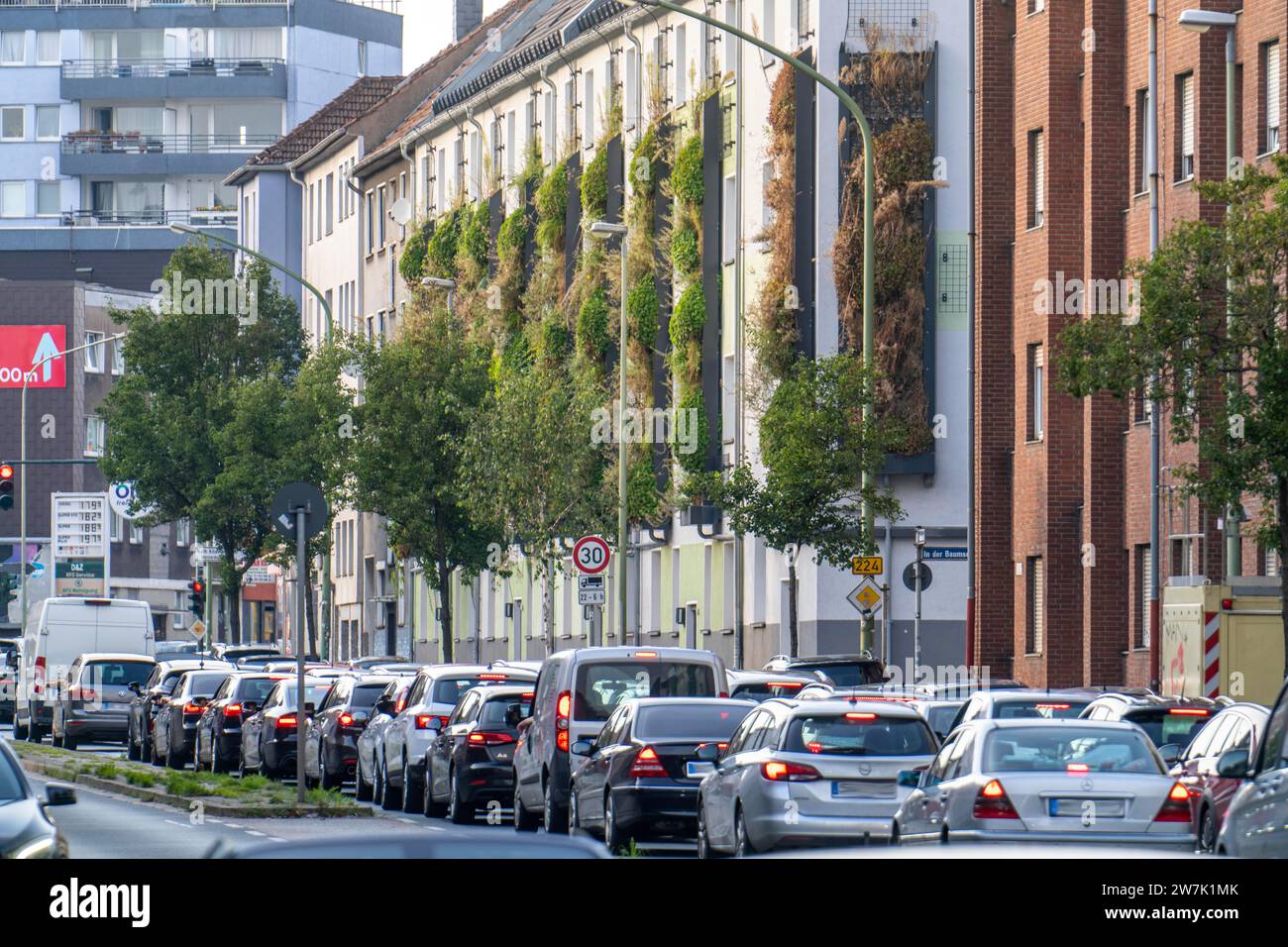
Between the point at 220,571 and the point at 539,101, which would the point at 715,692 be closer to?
the point at 539,101

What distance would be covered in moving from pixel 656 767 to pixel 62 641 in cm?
3095

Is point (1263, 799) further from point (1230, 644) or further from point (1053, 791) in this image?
point (1230, 644)

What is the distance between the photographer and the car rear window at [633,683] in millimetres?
25266

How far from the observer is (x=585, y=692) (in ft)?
83.0

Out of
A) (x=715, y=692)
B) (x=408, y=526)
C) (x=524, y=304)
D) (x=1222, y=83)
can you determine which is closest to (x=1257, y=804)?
(x=715, y=692)

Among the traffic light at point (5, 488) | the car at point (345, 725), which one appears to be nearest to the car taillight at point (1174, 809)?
the car at point (345, 725)

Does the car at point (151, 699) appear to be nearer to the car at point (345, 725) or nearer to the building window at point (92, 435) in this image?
the car at point (345, 725)

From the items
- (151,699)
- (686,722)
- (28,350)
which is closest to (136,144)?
(28,350)

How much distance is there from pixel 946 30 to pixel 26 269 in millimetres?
84663

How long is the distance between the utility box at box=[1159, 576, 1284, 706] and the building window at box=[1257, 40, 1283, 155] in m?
8.38

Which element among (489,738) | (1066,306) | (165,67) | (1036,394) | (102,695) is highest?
(165,67)

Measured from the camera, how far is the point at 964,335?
53094 millimetres

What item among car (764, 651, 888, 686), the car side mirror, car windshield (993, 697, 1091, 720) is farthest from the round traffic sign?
the car side mirror

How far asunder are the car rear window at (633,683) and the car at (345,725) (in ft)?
29.8
